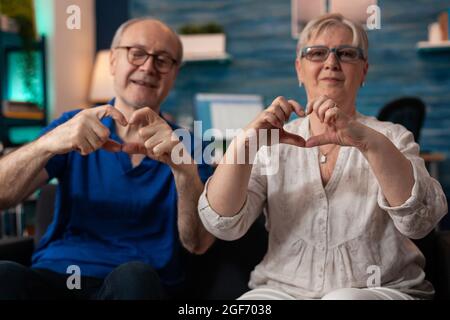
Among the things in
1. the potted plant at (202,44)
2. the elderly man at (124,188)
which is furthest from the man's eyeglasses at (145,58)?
the potted plant at (202,44)

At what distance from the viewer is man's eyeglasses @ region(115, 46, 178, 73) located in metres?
1.45

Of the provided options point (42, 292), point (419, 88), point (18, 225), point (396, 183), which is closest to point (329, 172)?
point (396, 183)

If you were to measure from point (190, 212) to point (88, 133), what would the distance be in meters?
0.31

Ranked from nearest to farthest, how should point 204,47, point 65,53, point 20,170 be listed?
point 20,170
point 65,53
point 204,47

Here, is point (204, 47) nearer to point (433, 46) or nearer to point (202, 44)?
point (202, 44)

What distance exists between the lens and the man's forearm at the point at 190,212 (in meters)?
1.26

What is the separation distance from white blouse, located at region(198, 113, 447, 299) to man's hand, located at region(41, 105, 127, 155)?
0.25 meters

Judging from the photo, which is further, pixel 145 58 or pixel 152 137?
pixel 145 58

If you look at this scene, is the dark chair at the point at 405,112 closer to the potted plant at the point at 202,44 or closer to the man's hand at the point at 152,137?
the potted plant at the point at 202,44

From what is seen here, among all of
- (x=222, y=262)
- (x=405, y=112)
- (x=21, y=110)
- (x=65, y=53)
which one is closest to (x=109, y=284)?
(x=222, y=262)

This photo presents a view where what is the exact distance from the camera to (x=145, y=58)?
1450 millimetres

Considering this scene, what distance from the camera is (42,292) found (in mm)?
1190

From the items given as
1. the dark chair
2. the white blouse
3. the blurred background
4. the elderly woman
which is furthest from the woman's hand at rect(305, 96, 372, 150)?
the dark chair

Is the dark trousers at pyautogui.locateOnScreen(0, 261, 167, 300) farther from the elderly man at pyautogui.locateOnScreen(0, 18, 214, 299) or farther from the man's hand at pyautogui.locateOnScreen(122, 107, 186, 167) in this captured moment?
the man's hand at pyautogui.locateOnScreen(122, 107, 186, 167)
